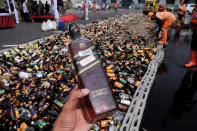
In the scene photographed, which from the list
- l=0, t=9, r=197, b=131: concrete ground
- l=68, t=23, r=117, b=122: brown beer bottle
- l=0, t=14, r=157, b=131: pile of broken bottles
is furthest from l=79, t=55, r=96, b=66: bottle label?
l=0, t=9, r=197, b=131: concrete ground

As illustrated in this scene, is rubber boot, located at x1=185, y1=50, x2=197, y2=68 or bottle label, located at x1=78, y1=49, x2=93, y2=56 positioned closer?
bottle label, located at x1=78, y1=49, x2=93, y2=56

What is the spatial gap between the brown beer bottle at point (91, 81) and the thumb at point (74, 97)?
8cm

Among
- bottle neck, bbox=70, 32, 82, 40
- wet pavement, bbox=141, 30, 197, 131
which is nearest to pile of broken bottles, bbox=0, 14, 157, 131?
wet pavement, bbox=141, 30, 197, 131

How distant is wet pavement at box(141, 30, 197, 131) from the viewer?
2133 mm

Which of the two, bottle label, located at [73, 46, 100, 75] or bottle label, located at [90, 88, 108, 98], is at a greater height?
bottle label, located at [73, 46, 100, 75]

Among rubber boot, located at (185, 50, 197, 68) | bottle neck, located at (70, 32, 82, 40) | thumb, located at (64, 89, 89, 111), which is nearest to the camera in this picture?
thumb, located at (64, 89, 89, 111)

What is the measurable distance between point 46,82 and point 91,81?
2.04 m

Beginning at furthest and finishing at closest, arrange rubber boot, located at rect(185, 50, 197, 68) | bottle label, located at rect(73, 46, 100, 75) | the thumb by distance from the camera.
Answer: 1. rubber boot, located at rect(185, 50, 197, 68)
2. bottle label, located at rect(73, 46, 100, 75)
3. the thumb

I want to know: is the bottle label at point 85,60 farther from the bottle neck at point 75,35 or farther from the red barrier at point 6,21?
the red barrier at point 6,21

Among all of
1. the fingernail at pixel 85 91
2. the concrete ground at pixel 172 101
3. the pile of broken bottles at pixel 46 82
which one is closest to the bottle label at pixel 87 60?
the fingernail at pixel 85 91

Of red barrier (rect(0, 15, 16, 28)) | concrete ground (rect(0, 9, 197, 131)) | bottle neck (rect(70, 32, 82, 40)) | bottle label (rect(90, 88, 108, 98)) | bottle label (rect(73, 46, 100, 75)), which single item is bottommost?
concrete ground (rect(0, 9, 197, 131))

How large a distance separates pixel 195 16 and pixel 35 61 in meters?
4.63

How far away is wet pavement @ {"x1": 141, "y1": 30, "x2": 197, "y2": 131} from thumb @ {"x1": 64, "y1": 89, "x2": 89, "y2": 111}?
140cm

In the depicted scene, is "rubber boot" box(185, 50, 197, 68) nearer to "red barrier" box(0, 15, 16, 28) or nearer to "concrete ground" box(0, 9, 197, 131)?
"concrete ground" box(0, 9, 197, 131)
